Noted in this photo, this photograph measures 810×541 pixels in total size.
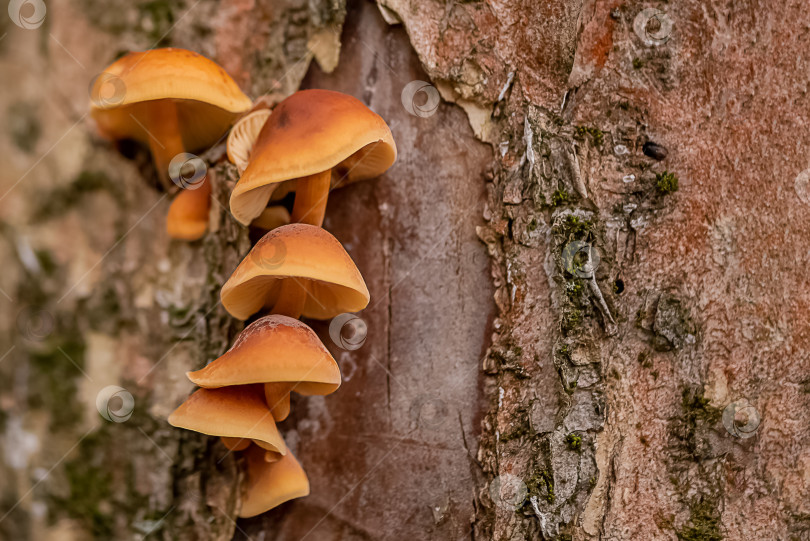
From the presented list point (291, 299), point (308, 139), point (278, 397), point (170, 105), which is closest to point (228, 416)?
point (278, 397)

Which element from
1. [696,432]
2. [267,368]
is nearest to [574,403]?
[696,432]

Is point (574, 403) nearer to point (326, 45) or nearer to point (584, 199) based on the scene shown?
point (584, 199)

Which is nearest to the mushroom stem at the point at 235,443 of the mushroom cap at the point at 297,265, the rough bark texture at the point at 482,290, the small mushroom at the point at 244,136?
the rough bark texture at the point at 482,290

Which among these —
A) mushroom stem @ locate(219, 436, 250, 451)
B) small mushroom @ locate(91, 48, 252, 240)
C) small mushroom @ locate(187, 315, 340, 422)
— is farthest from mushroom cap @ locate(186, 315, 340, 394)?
small mushroom @ locate(91, 48, 252, 240)

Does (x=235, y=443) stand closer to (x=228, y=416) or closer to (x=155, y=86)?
(x=228, y=416)

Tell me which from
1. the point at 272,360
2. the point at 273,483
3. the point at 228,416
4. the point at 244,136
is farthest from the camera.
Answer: the point at 244,136

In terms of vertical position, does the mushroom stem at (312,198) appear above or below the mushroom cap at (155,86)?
below

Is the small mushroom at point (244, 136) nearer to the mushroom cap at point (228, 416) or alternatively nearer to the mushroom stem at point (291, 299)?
the mushroom stem at point (291, 299)
